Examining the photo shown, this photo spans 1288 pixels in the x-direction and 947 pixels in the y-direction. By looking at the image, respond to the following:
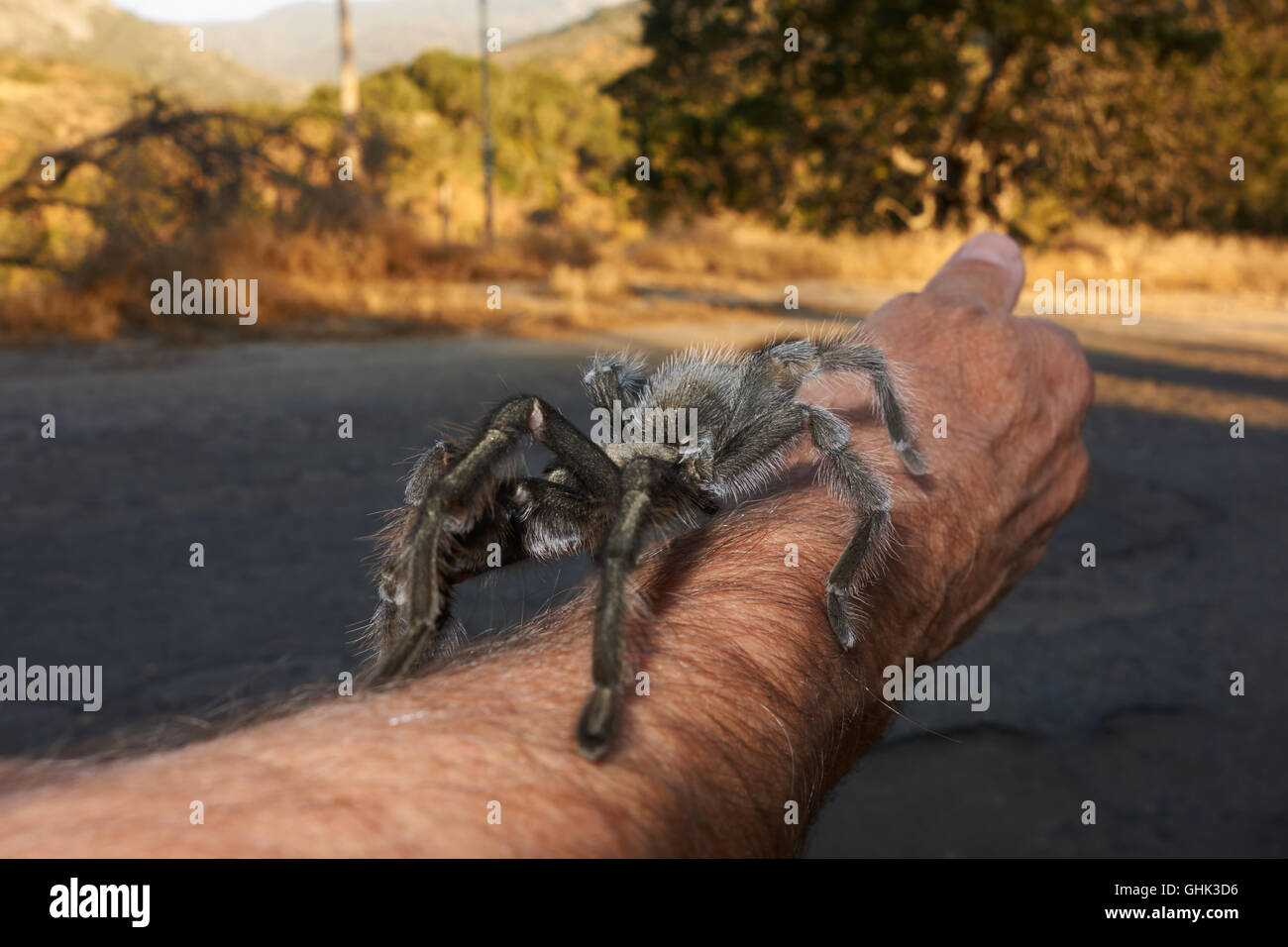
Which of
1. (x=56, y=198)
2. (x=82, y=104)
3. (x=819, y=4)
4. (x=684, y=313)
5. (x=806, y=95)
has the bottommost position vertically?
(x=684, y=313)

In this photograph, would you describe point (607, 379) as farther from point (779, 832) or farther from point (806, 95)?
point (806, 95)

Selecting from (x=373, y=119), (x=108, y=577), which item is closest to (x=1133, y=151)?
(x=373, y=119)

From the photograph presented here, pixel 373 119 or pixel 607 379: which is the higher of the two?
pixel 373 119

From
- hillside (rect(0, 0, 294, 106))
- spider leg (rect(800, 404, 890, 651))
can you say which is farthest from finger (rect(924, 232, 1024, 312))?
hillside (rect(0, 0, 294, 106))

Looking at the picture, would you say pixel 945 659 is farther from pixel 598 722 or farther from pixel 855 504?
pixel 598 722

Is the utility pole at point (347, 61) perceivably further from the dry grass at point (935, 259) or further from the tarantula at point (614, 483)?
the tarantula at point (614, 483)

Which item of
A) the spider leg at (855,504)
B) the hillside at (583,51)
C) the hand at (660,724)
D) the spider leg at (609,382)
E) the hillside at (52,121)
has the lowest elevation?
the hand at (660,724)

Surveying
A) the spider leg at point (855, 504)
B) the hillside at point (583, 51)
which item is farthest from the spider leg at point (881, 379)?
the hillside at point (583, 51)

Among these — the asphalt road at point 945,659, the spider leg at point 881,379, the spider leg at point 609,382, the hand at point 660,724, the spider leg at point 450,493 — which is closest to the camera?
the hand at point 660,724
